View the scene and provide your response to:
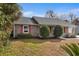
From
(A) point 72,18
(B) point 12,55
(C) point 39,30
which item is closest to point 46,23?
(C) point 39,30

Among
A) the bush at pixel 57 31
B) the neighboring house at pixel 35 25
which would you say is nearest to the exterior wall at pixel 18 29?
the neighboring house at pixel 35 25

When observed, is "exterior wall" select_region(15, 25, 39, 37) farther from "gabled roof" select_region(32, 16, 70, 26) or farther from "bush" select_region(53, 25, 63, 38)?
"bush" select_region(53, 25, 63, 38)

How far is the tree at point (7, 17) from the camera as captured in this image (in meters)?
3.82

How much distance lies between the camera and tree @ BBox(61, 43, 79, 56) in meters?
3.60

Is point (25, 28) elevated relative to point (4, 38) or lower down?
elevated

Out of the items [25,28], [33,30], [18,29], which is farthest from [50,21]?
[18,29]

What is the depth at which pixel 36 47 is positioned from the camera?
12.5 ft

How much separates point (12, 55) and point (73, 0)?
1257 millimetres

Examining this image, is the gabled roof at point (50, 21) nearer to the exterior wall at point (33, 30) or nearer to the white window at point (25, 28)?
the exterior wall at point (33, 30)

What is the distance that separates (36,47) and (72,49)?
575 millimetres

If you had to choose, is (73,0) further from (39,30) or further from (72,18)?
(39,30)

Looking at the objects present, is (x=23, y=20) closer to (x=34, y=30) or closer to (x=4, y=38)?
(x=34, y=30)

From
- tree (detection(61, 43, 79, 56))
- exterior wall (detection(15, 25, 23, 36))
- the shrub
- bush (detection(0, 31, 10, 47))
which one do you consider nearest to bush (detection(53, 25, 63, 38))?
tree (detection(61, 43, 79, 56))

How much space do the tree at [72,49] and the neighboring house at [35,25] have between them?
0.25 m
